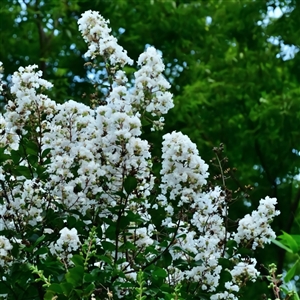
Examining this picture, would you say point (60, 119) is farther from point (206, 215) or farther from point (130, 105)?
point (206, 215)

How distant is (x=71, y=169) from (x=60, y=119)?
0.24 meters

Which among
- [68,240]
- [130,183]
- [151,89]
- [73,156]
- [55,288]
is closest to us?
[55,288]

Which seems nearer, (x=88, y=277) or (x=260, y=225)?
(x=88, y=277)

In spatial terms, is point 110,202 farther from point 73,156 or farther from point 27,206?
point 27,206

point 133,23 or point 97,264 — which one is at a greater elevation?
point 133,23

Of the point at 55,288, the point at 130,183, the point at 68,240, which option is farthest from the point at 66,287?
the point at 130,183

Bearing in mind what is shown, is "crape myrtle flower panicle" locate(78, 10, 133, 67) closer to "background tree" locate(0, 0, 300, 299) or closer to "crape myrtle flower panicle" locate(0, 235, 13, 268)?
"crape myrtle flower panicle" locate(0, 235, 13, 268)

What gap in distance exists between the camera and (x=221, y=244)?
11.1 ft

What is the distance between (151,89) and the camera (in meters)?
3.22

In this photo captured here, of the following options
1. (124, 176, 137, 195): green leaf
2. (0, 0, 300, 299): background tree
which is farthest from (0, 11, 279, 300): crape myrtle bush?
(0, 0, 300, 299): background tree

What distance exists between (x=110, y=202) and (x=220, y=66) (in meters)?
7.10

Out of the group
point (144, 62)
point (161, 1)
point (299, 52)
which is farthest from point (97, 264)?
point (161, 1)

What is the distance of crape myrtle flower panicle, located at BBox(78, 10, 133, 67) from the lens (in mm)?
3381

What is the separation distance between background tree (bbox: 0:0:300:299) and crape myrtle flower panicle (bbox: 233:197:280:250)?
17.2ft
